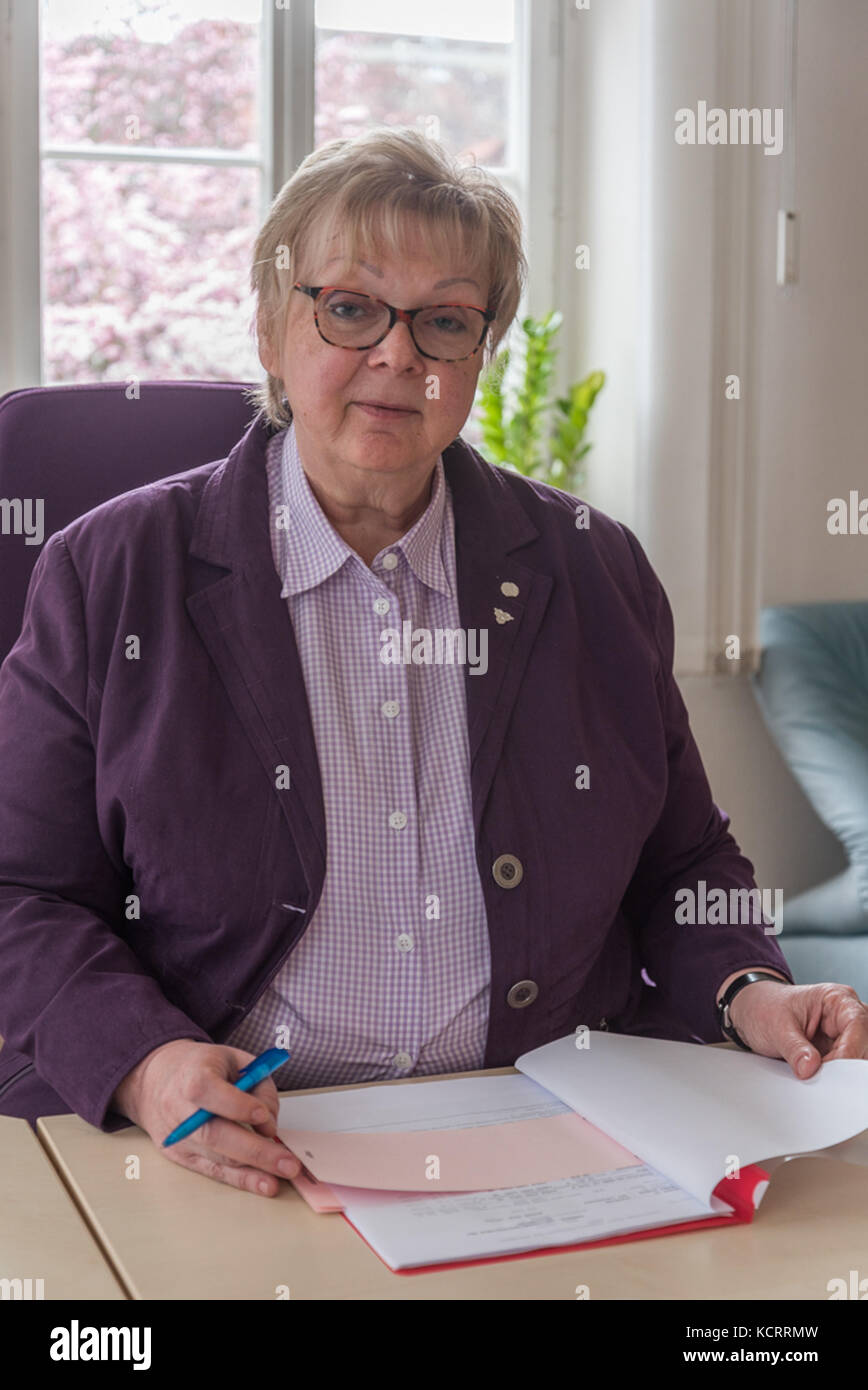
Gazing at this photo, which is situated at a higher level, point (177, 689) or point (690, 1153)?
point (177, 689)

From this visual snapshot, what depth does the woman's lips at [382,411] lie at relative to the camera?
4.20 ft

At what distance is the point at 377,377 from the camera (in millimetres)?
1270

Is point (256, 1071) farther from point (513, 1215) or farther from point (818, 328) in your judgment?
point (818, 328)

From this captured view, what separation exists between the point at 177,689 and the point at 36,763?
13cm

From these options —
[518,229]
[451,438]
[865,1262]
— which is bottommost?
[865,1262]

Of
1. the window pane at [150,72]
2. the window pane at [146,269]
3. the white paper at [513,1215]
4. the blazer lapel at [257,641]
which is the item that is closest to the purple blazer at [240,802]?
the blazer lapel at [257,641]

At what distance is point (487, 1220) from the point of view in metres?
0.82

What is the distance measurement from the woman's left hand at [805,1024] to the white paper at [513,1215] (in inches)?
9.8

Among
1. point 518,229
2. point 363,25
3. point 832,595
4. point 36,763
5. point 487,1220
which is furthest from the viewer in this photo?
point 832,595

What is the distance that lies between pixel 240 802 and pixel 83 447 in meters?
0.49

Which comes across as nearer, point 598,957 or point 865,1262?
point 865,1262

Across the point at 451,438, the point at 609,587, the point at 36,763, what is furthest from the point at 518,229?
the point at 36,763

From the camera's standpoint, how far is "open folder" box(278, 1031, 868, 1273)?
0.82m
